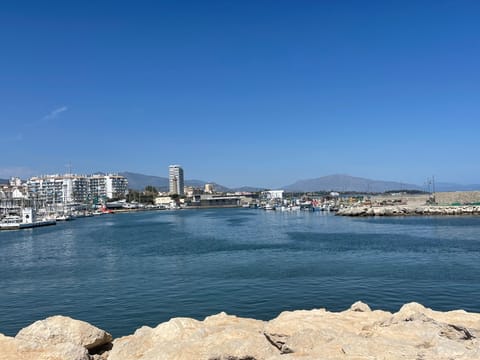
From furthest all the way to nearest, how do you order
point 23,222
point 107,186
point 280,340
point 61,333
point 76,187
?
1. point 107,186
2. point 76,187
3. point 23,222
4. point 61,333
5. point 280,340

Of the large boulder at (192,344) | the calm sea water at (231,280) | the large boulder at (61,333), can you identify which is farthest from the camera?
the calm sea water at (231,280)

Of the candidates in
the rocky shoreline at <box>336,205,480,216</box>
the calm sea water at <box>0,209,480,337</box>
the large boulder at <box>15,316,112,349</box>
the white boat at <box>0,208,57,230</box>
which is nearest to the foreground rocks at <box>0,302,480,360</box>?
the large boulder at <box>15,316,112,349</box>

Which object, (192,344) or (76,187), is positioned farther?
(76,187)

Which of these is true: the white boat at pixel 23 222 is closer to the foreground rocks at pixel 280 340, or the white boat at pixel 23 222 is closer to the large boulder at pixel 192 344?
the foreground rocks at pixel 280 340

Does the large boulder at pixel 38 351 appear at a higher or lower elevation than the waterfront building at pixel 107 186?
lower

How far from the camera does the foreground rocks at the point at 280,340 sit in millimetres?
6422

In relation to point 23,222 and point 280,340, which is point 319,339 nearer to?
point 280,340

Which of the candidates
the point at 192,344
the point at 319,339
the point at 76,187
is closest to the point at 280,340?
the point at 319,339

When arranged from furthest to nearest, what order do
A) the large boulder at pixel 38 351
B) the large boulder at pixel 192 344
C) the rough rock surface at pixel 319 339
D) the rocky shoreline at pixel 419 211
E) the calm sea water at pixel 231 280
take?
the rocky shoreline at pixel 419 211 → the calm sea water at pixel 231 280 → the large boulder at pixel 38 351 → the large boulder at pixel 192 344 → the rough rock surface at pixel 319 339

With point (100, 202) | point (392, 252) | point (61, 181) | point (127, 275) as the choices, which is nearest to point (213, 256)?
point (127, 275)

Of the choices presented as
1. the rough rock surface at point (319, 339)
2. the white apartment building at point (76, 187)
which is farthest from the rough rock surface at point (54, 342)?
the white apartment building at point (76, 187)

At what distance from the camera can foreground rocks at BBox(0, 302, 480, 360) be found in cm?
642

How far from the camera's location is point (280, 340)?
787cm

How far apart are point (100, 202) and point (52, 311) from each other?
148995 mm
